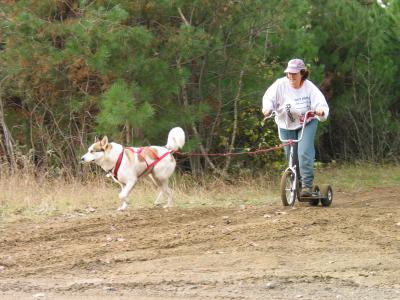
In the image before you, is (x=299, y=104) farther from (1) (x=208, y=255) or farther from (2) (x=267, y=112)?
(1) (x=208, y=255)

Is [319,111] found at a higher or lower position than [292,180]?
higher

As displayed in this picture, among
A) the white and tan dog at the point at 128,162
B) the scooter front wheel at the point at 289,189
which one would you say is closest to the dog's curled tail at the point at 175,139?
the white and tan dog at the point at 128,162

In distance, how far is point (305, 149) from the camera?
11172 mm

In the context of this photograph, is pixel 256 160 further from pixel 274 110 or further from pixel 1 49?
pixel 274 110

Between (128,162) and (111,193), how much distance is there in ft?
5.73

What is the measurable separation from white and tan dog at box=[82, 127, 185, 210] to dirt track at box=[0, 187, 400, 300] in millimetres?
1335

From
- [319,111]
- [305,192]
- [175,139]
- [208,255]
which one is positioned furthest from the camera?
[175,139]

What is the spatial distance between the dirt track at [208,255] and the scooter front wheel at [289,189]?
0.50 ft

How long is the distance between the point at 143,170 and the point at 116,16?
126 inches

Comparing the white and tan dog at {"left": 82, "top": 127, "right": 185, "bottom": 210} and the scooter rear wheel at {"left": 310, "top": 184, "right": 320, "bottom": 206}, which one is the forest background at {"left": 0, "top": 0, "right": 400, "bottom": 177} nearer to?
the white and tan dog at {"left": 82, "top": 127, "right": 185, "bottom": 210}

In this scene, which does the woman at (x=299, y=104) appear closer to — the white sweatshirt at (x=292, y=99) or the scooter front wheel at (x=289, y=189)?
the white sweatshirt at (x=292, y=99)

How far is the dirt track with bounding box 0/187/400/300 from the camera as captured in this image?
23.0 feet

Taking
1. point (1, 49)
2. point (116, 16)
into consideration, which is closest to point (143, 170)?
point (116, 16)

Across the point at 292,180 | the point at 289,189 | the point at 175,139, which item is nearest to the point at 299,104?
the point at 292,180
